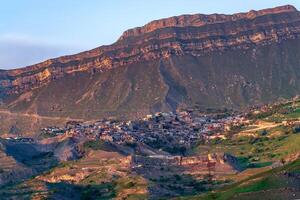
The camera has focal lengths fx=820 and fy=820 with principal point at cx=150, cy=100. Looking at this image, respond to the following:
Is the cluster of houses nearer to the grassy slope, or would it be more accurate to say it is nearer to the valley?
the valley

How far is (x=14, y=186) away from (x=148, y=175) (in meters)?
23.6

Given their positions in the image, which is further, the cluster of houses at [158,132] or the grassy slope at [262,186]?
the cluster of houses at [158,132]

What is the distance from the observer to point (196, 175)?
130m

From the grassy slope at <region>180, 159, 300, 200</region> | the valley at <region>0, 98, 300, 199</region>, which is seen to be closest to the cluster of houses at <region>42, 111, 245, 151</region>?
the valley at <region>0, 98, 300, 199</region>

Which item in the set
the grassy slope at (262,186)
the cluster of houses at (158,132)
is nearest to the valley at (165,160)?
the cluster of houses at (158,132)

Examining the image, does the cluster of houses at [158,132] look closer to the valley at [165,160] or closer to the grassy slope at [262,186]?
the valley at [165,160]

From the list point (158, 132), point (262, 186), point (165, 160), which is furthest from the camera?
point (158, 132)

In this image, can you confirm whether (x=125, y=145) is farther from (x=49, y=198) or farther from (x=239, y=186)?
(x=239, y=186)

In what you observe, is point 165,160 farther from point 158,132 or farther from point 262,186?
point 262,186

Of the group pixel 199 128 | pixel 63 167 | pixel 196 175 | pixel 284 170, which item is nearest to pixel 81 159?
pixel 63 167

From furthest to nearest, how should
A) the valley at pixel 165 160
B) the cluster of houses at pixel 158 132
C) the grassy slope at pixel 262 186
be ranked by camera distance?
the cluster of houses at pixel 158 132, the valley at pixel 165 160, the grassy slope at pixel 262 186

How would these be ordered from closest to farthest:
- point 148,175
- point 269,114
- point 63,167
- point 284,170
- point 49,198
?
point 284,170, point 49,198, point 148,175, point 63,167, point 269,114

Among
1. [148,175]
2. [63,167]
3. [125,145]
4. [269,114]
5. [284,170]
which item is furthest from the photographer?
[269,114]

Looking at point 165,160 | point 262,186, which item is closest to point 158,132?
point 165,160
